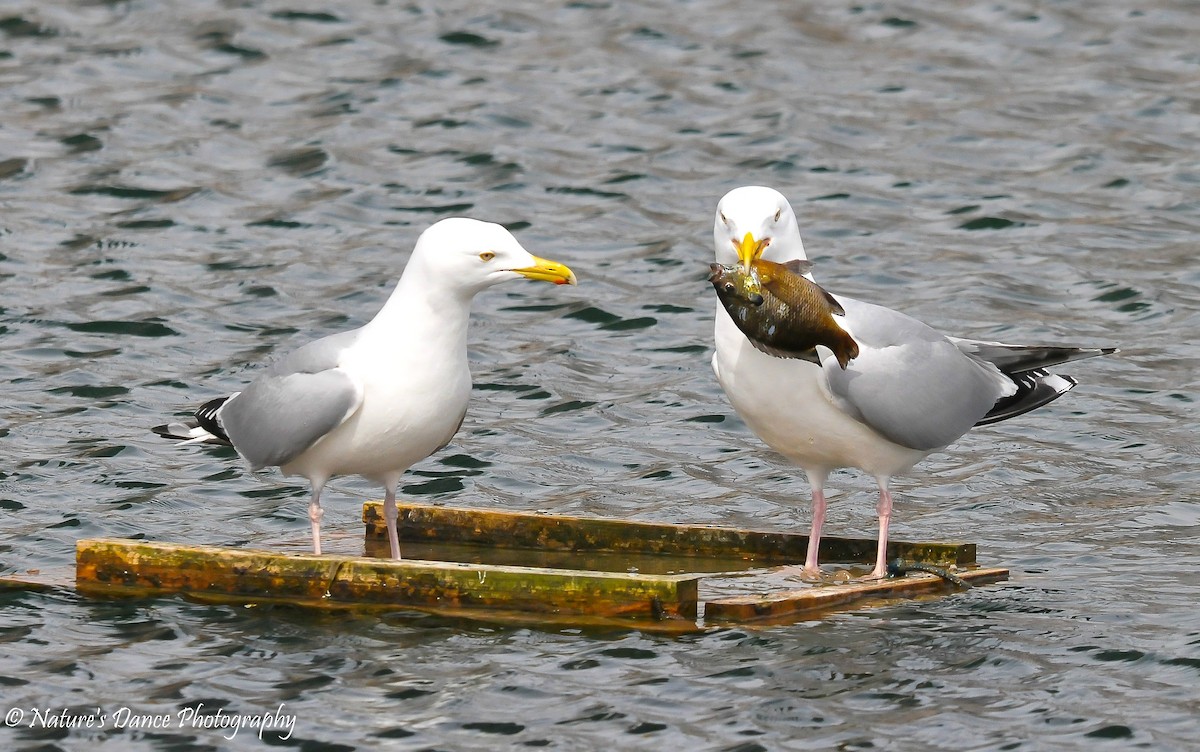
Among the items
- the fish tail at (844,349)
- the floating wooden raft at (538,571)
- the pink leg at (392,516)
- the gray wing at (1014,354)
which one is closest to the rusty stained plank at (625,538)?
the floating wooden raft at (538,571)

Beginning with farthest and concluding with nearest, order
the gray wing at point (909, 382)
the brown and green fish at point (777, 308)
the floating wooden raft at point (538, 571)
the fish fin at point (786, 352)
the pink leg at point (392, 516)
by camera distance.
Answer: the pink leg at point (392, 516), the gray wing at point (909, 382), the floating wooden raft at point (538, 571), the fish fin at point (786, 352), the brown and green fish at point (777, 308)

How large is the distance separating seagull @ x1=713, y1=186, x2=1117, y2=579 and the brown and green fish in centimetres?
13

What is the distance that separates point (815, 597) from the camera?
7.93 m

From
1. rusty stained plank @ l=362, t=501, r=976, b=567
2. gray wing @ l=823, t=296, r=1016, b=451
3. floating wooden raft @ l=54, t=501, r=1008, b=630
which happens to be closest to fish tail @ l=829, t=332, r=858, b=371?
gray wing @ l=823, t=296, r=1016, b=451

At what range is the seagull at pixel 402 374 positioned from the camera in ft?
25.8

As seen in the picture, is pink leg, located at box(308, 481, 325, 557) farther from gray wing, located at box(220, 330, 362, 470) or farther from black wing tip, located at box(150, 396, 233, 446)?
black wing tip, located at box(150, 396, 233, 446)

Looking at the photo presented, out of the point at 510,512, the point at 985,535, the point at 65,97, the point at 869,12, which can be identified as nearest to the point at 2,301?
the point at 65,97

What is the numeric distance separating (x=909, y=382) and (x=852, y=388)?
37 cm

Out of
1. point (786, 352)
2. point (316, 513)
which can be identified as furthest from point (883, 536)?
point (316, 513)

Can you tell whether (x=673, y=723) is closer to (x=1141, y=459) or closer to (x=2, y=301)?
(x=1141, y=459)

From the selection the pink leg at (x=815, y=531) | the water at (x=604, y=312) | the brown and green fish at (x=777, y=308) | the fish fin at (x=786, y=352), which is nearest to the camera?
the water at (x=604, y=312)

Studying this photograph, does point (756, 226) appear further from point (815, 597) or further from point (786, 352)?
point (815, 597)

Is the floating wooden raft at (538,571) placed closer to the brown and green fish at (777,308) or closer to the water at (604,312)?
the water at (604,312)

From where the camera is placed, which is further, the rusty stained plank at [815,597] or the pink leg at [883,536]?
the pink leg at [883,536]
